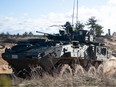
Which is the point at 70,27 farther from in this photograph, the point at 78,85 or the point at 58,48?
the point at 78,85

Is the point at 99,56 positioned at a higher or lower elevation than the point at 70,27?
lower

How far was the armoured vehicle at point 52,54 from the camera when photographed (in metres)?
12.0

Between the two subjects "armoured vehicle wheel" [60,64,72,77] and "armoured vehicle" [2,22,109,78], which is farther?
"armoured vehicle wheel" [60,64,72,77]

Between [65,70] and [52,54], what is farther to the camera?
[65,70]

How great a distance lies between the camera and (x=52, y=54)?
480 inches

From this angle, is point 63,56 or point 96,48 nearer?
point 63,56

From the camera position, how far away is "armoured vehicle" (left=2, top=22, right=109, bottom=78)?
39.4ft

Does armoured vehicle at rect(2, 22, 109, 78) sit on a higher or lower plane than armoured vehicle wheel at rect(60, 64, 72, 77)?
higher

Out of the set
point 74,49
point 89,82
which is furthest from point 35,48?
point 89,82

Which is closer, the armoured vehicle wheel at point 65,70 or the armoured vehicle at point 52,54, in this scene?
the armoured vehicle at point 52,54

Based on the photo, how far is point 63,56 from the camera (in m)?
12.9

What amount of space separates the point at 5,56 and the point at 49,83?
432cm

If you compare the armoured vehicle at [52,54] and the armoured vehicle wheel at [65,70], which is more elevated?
the armoured vehicle at [52,54]

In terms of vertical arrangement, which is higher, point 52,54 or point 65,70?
point 52,54
